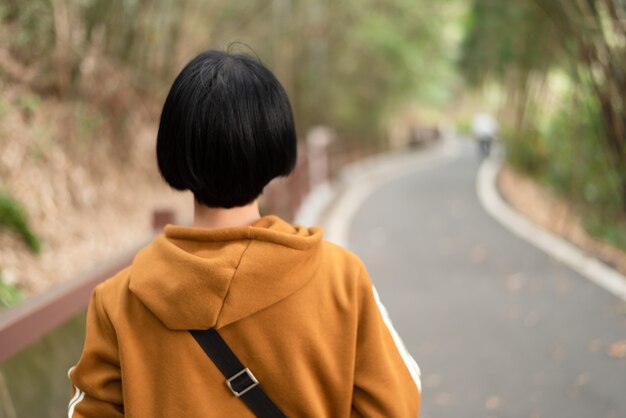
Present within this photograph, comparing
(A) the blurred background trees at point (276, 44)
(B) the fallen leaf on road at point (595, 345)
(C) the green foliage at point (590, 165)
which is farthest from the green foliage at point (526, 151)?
(B) the fallen leaf on road at point (595, 345)

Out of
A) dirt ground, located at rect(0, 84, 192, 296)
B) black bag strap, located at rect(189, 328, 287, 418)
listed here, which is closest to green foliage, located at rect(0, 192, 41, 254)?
dirt ground, located at rect(0, 84, 192, 296)

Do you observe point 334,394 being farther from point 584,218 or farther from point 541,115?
point 541,115

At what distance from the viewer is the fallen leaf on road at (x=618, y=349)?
17.7 ft

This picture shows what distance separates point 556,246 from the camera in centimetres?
960

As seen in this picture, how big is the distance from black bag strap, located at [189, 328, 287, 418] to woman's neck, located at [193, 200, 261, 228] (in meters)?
0.22

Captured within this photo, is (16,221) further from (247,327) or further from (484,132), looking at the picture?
(484,132)

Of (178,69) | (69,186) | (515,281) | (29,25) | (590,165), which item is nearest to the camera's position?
(515,281)

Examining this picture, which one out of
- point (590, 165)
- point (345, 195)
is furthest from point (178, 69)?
point (590, 165)

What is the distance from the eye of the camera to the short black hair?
1.51 meters

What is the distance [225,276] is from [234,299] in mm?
48

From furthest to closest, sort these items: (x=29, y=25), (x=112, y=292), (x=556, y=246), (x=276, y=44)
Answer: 1. (x=276, y=44)
2. (x=556, y=246)
3. (x=29, y=25)
4. (x=112, y=292)

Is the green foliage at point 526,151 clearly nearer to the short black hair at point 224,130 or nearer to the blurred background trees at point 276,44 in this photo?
the blurred background trees at point 276,44

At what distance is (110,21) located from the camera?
399 inches

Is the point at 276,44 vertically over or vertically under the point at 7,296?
under
